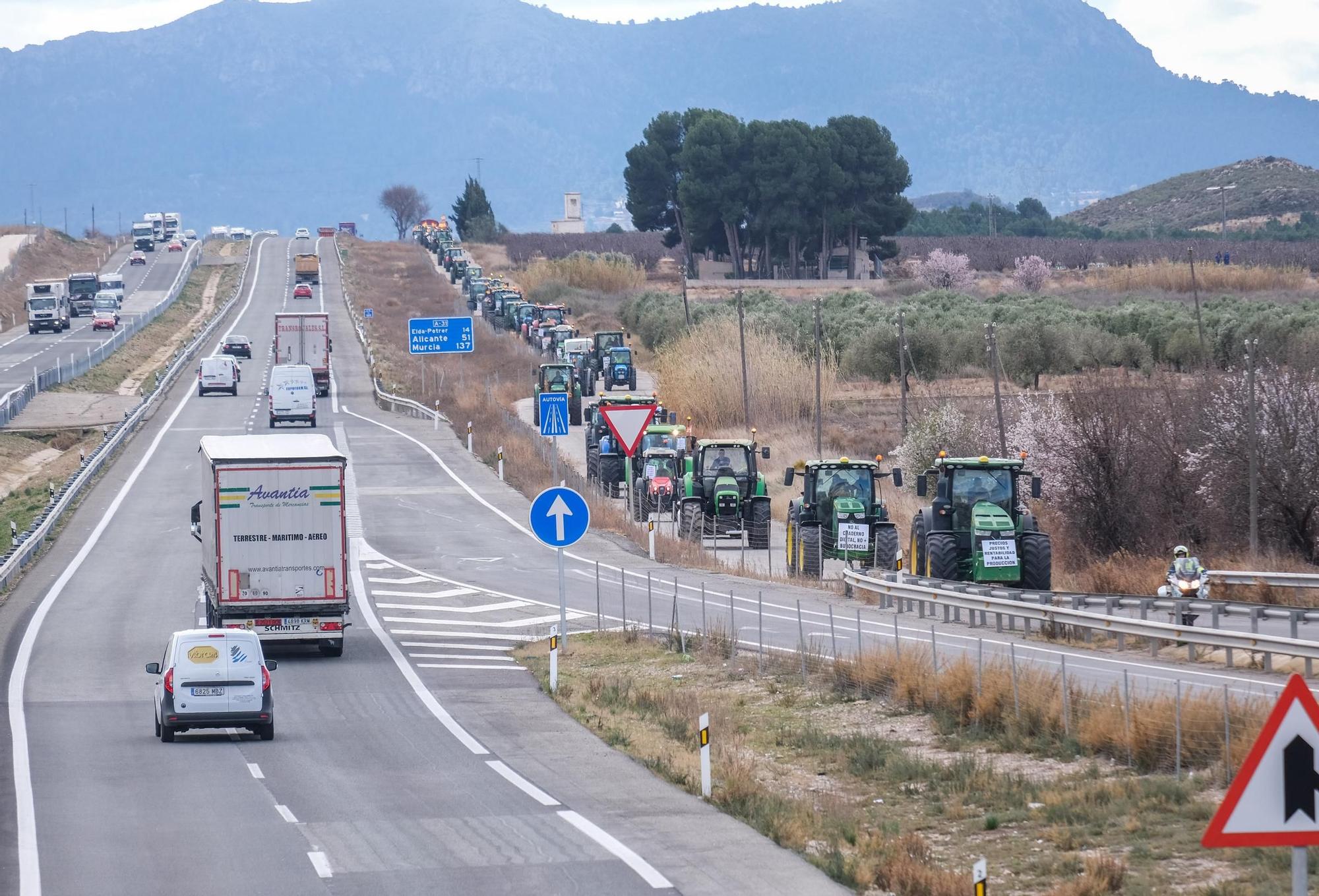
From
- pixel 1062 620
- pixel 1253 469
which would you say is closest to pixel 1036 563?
pixel 1062 620

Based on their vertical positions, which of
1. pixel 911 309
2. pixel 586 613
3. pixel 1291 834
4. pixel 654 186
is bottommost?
pixel 586 613

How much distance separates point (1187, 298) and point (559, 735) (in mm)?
88647

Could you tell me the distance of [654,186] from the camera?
146625mm

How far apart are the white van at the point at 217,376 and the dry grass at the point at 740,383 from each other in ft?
64.8

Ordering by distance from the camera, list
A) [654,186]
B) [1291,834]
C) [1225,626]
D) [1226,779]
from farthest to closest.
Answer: [654,186] < [1225,626] < [1226,779] < [1291,834]

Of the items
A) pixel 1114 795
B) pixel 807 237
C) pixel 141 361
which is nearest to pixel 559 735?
pixel 1114 795

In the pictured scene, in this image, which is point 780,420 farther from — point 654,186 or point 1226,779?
point 654,186

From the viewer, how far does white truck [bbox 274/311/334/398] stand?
7606 centimetres

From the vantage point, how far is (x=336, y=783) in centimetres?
1761

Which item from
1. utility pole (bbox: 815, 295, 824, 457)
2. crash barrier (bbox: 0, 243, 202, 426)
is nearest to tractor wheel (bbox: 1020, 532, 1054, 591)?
utility pole (bbox: 815, 295, 824, 457)

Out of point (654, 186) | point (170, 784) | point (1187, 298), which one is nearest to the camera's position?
point (170, 784)

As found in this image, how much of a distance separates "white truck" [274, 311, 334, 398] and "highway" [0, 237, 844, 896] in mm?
40338

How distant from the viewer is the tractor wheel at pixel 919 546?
3078cm

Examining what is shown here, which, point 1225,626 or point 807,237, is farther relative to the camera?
point 807,237
